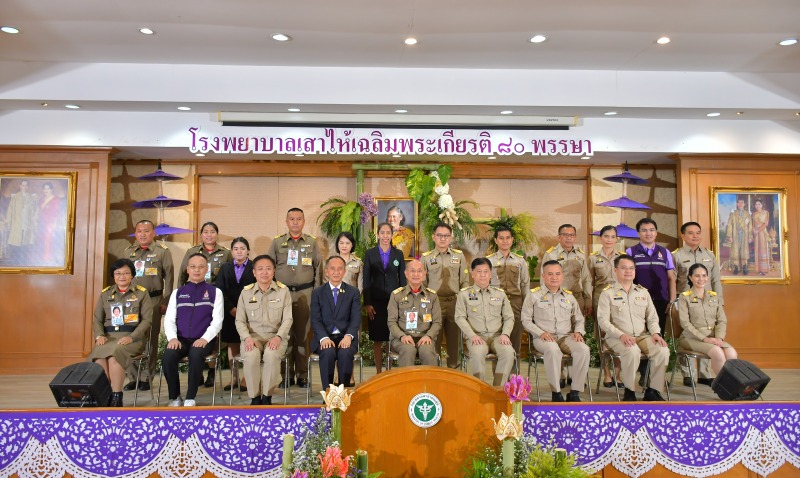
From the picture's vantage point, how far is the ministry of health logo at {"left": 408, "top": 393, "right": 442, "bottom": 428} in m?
2.46

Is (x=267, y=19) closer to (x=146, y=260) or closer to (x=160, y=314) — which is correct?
(x=146, y=260)

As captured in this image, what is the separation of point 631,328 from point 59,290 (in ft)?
19.5

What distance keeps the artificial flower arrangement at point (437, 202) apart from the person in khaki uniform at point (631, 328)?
2.45 metres

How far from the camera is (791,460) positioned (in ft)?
8.99

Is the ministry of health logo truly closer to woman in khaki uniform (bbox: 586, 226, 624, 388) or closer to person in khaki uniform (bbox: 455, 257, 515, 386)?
person in khaki uniform (bbox: 455, 257, 515, 386)

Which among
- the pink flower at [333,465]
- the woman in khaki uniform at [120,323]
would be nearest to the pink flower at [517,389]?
the pink flower at [333,465]

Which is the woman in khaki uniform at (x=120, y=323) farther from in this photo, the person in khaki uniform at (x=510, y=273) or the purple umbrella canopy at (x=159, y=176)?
the person in khaki uniform at (x=510, y=273)

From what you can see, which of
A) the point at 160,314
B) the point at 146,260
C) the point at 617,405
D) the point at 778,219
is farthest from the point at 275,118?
the point at 778,219

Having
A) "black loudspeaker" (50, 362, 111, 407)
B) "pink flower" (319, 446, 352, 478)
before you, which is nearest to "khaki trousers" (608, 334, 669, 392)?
"pink flower" (319, 446, 352, 478)

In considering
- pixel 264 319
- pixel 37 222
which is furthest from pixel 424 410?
pixel 37 222

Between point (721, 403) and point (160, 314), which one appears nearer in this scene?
point (721, 403)

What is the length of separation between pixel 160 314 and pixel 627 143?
5430 mm

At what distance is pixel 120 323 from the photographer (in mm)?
4555

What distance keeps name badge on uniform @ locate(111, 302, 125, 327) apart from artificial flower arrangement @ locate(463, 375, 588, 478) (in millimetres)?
3317
